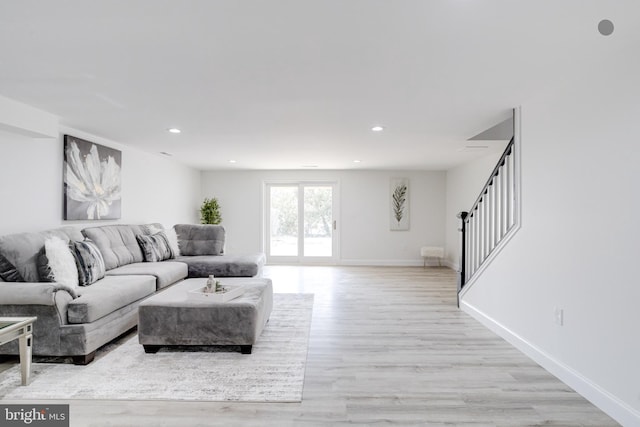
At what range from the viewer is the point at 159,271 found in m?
4.23

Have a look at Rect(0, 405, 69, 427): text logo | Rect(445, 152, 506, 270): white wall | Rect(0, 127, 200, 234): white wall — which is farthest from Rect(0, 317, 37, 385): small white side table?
Rect(445, 152, 506, 270): white wall

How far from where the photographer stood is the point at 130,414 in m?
2.13

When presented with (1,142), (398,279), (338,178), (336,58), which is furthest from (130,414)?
(338,178)

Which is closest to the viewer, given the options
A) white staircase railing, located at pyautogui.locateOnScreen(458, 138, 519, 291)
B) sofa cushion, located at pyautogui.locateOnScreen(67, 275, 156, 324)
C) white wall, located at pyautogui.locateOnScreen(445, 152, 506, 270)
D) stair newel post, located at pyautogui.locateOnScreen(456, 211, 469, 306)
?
sofa cushion, located at pyautogui.locateOnScreen(67, 275, 156, 324)

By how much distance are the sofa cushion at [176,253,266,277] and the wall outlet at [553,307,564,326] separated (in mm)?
3852

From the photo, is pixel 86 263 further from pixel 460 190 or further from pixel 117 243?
pixel 460 190

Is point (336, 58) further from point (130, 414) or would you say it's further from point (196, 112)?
point (130, 414)

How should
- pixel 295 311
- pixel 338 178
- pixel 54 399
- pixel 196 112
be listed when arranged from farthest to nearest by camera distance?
pixel 338 178 → pixel 295 311 → pixel 196 112 → pixel 54 399

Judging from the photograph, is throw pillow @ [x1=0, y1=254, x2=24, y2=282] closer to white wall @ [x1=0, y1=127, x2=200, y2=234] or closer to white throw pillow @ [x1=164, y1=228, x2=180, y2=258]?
white wall @ [x1=0, y1=127, x2=200, y2=234]

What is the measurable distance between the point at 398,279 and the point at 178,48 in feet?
17.7

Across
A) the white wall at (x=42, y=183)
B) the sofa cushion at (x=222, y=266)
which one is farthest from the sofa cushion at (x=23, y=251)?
the sofa cushion at (x=222, y=266)

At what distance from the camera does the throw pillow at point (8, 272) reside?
9.68ft

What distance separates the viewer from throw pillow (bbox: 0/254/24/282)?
9.68 feet

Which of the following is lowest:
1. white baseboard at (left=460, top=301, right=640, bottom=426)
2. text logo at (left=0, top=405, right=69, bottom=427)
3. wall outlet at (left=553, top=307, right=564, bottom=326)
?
text logo at (left=0, top=405, right=69, bottom=427)
